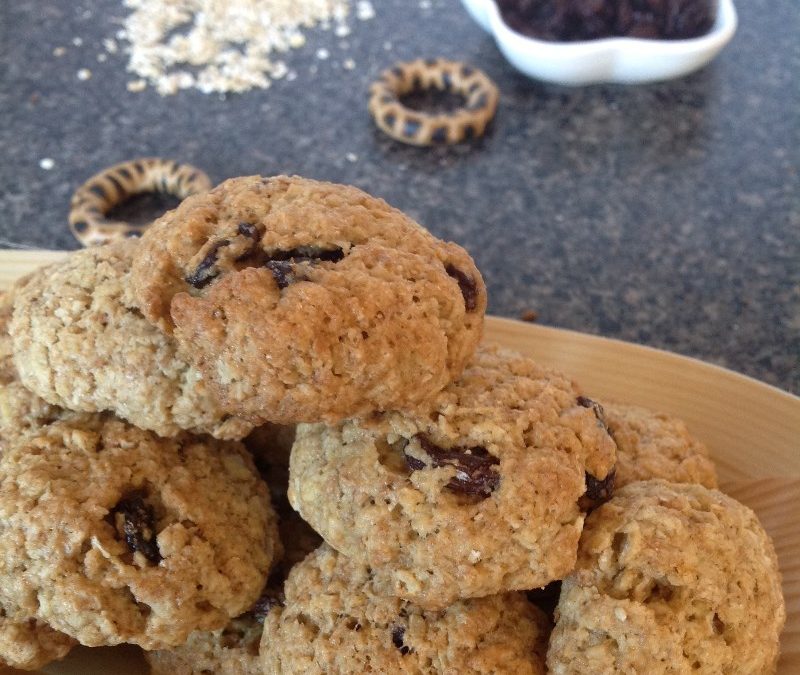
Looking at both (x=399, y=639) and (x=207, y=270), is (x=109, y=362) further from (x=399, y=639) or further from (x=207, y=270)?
(x=399, y=639)

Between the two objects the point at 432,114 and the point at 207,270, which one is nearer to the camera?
the point at 207,270

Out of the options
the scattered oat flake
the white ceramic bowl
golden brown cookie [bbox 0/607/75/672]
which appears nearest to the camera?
golden brown cookie [bbox 0/607/75/672]

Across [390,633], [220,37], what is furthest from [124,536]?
[220,37]

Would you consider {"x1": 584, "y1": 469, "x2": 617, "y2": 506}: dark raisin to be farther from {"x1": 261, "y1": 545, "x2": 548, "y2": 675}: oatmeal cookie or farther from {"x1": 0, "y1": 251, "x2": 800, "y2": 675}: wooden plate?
{"x1": 0, "y1": 251, "x2": 800, "y2": 675}: wooden plate

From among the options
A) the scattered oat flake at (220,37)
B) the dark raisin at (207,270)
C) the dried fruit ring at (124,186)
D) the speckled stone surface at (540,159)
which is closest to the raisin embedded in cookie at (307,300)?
the dark raisin at (207,270)

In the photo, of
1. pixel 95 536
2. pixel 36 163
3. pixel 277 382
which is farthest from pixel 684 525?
pixel 36 163

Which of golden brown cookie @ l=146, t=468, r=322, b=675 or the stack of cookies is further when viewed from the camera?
golden brown cookie @ l=146, t=468, r=322, b=675

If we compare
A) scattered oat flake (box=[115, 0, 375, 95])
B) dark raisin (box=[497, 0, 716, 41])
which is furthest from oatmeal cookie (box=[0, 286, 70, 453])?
dark raisin (box=[497, 0, 716, 41])

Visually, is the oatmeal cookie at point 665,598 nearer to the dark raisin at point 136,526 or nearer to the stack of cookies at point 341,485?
the stack of cookies at point 341,485
